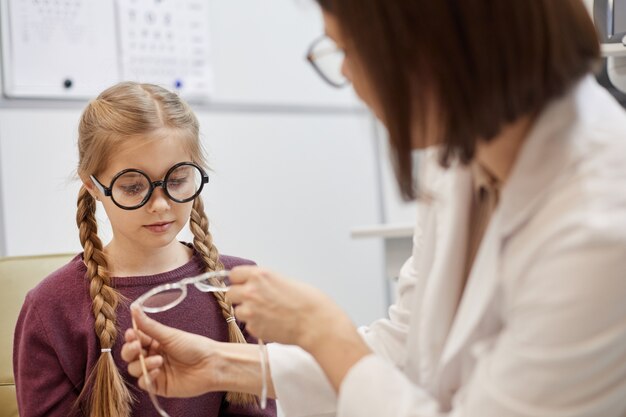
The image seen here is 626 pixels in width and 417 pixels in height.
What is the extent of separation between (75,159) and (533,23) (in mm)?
1736

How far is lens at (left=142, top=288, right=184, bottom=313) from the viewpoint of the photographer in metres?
1.23

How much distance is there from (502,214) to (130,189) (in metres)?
0.79

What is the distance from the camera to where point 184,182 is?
56.6 inches

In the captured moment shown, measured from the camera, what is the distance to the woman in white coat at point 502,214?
75 cm

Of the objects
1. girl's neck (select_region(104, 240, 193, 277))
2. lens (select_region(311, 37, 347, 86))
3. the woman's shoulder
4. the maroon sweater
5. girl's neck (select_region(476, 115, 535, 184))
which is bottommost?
the maroon sweater

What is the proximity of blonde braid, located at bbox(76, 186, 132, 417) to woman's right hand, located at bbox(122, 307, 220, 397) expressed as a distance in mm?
209

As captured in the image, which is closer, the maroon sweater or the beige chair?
the maroon sweater

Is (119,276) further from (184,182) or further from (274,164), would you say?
(274,164)

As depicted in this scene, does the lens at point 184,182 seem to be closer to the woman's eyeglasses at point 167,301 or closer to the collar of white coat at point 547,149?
the woman's eyeglasses at point 167,301

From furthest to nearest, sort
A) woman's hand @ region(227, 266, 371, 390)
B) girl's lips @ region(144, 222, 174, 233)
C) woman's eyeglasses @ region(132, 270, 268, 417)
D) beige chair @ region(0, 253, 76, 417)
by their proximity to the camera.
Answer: beige chair @ region(0, 253, 76, 417), girl's lips @ region(144, 222, 174, 233), woman's eyeglasses @ region(132, 270, 268, 417), woman's hand @ region(227, 266, 371, 390)

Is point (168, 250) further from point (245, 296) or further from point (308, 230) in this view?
point (308, 230)

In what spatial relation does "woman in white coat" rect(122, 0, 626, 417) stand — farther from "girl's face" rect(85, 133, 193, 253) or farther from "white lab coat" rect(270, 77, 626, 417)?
"girl's face" rect(85, 133, 193, 253)

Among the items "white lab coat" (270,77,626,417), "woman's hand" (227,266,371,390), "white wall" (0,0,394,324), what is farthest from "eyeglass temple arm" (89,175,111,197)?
"white wall" (0,0,394,324)

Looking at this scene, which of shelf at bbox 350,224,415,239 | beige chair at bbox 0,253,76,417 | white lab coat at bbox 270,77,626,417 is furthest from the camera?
shelf at bbox 350,224,415,239
